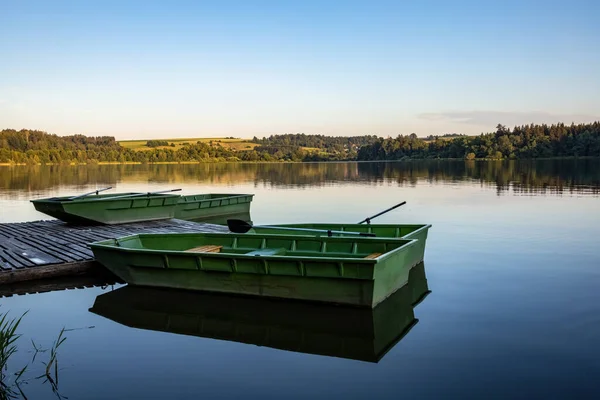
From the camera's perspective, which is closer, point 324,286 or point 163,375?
point 163,375

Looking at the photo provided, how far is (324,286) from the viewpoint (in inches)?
404

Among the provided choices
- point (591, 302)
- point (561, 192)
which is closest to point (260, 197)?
point (561, 192)

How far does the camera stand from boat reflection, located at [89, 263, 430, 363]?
8797 mm

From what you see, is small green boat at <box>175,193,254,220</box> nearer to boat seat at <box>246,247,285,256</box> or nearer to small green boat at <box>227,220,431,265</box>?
small green boat at <box>227,220,431,265</box>

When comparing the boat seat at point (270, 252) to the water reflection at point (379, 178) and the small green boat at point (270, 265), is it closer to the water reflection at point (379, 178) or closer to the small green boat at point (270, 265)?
the small green boat at point (270, 265)

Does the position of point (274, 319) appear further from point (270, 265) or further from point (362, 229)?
point (362, 229)

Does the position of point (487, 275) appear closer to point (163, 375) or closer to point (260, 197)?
point (163, 375)

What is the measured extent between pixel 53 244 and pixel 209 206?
33.5 ft

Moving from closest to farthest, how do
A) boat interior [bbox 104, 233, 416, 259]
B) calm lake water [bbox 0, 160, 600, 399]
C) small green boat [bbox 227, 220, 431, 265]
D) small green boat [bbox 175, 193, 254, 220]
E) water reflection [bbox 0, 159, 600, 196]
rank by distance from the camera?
1. calm lake water [bbox 0, 160, 600, 399]
2. boat interior [bbox 104, 233, 416, 259]
3. small green boat [bbox 227, 220, 431, 265]
4. small green boat [bbox 175, 193, 254, 220]
5. water reflection [bbox 0, 159, 600, 196]

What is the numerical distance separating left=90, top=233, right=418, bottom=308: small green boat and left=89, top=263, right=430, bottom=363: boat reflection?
214mm

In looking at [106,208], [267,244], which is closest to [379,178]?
[106,208]

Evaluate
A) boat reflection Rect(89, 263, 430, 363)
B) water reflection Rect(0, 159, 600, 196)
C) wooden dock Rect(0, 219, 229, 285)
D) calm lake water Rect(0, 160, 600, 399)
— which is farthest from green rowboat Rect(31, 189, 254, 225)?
water reflection Rect(0, 159, 600, 196)

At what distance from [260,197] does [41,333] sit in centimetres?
2912

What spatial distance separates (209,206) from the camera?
81.8 ft
